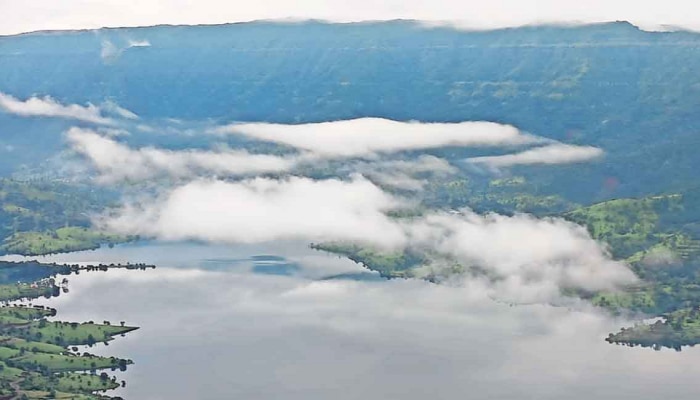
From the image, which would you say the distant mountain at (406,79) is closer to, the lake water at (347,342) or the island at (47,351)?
the lake water at (347,342)

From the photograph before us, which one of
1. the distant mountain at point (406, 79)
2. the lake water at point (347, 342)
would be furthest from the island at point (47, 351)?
the distant mountain at point (406, 79)

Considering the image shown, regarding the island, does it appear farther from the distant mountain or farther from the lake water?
the distant mountain

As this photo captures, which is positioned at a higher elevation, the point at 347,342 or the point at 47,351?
the point at 347,342

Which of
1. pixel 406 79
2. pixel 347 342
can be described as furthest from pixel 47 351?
pixel 406 79

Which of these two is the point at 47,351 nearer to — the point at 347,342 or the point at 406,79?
the point at 347,342

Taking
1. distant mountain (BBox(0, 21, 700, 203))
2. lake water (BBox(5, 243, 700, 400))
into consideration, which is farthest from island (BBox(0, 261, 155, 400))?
distant mountain (BBox(0, 21, 700, 203))

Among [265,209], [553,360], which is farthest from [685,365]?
[265,209]

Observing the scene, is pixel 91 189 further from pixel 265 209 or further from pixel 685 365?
pixel 685 365
